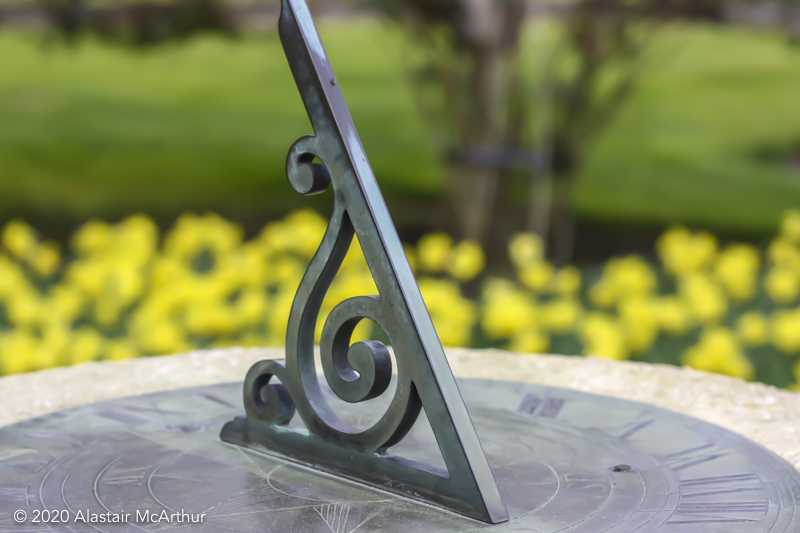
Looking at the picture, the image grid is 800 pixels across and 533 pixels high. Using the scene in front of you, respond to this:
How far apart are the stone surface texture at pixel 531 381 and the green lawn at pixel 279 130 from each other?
12.1 ft

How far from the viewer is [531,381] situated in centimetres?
199

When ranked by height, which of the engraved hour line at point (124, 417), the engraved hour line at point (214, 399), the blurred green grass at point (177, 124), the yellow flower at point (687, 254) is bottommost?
the engraved hour line at point (124, 417)

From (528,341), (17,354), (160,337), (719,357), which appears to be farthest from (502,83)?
(17,354)

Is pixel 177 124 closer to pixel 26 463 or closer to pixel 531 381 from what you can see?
pixel 531 381

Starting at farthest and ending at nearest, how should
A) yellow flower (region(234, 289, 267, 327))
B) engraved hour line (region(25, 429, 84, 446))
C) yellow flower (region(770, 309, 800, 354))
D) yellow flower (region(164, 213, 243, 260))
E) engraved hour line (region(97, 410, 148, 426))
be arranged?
yellow flower (region(164, 213, 243, 260)) → yellow flower (region(234, 289, 267, 327)) → yellow flower (region(770, 309, 800, 354)) → engraved hour line (region(97, 410, 148, 426)) → engraved hour line (region(25, 429, 84, 446))

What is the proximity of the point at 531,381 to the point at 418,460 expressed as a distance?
2.18ft

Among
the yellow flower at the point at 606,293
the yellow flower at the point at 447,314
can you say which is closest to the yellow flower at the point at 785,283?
the yellow flower at the point at 606,293

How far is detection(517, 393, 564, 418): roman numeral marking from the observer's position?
165cm

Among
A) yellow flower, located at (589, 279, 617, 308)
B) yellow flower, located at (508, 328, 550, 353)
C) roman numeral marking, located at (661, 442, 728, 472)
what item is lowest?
roman numeral marking, located at (661, 442, 728, 472)

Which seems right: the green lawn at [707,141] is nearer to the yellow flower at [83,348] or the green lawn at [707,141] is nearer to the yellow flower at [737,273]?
the yellow flower at [737,273]

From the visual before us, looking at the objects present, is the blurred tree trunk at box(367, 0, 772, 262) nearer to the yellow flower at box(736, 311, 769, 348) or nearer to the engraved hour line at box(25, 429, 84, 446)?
the yellow flower at box(736, 311, 769, 348)

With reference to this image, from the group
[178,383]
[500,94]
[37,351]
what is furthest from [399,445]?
[500,94]

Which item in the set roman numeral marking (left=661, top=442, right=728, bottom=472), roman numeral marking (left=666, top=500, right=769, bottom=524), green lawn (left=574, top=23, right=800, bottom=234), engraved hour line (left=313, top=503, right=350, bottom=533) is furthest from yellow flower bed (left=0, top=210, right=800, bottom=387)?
green lawn (left=574, top=23, right=800, bottom=234)

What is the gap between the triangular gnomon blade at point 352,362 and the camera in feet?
3.92
